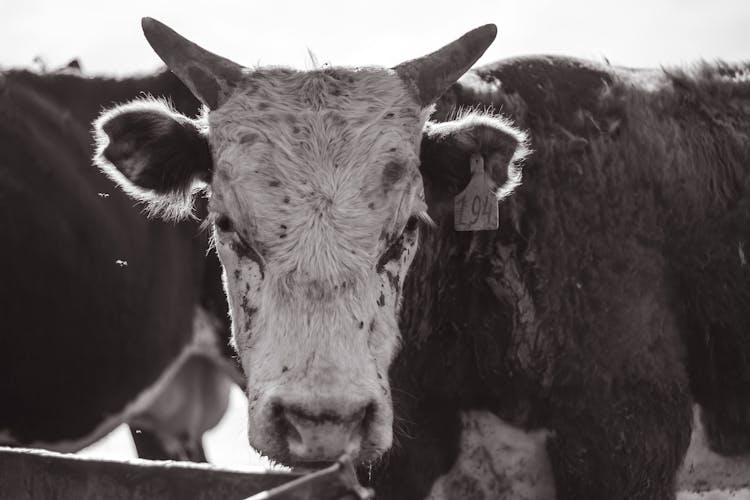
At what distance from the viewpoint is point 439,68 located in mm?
4379

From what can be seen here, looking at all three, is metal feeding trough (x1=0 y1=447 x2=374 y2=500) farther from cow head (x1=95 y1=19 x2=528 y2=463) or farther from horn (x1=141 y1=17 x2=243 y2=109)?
horn (x1=141 y1=17 x2=243 y2=109)

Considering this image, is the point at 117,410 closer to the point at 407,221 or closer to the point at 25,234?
the point at 25,234

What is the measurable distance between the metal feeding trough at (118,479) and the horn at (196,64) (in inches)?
61.0

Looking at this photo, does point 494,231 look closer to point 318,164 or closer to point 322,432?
point 318,164

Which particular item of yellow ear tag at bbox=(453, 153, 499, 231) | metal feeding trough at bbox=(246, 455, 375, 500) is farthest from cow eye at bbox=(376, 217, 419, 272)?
metal feeding trough at bbox=(246, 455, 375, 500)

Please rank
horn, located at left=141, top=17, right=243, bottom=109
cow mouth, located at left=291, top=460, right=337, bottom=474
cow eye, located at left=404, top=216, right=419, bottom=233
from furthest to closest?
horn, located at left=141, top=17, right=243, bottom=109, cow eye, located at left=404, top=216, right=419, bottom=233, cow mouth, located at left=291, top=460, right=337, bottom=474

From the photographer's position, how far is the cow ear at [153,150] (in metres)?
4.30

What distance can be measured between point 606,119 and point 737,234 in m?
0.75

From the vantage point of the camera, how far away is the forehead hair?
12.2ft

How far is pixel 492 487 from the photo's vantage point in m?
4.75

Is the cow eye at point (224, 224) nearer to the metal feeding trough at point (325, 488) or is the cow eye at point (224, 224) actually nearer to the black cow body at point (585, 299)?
the black cow body at point (585, 299)

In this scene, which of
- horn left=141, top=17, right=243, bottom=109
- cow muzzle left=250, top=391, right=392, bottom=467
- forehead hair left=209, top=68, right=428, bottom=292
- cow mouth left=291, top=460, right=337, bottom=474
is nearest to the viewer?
cow muzzle left=250, top=391, right=392, bottom=467

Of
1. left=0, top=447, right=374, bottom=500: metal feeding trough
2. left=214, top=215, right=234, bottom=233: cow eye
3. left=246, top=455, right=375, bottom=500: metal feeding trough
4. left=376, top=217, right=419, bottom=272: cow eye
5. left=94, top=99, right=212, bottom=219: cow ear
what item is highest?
left=94, top=99, right=212, bottom=219: cow ear

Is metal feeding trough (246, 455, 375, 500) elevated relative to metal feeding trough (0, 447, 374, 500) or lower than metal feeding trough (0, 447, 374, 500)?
elevated
